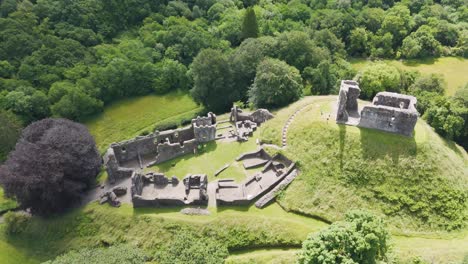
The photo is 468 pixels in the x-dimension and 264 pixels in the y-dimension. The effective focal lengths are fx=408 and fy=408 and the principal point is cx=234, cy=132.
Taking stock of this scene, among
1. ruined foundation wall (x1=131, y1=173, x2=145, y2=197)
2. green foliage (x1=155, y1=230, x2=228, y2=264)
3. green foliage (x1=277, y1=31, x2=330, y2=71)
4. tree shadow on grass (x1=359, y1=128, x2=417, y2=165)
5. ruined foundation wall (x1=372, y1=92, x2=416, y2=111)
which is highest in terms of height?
green foliage (x1=277, y1=31, x2=330, y2=71)

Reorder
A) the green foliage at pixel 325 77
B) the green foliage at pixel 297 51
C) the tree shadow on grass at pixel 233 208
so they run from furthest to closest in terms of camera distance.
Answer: the green foliage at pixel 297 51 < the green foliage at pixel 325 77 < the tree shadow on grass at pixel 233 208

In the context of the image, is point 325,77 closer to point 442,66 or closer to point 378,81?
point 378,81

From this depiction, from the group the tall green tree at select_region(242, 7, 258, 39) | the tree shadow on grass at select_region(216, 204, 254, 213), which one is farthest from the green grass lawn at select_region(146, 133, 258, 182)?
the tall green tree at select_region(242, 7, 258, 39)

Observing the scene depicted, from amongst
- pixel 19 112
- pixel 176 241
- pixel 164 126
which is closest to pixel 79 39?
pixel 19 112

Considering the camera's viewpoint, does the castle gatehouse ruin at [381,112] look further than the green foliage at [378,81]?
No

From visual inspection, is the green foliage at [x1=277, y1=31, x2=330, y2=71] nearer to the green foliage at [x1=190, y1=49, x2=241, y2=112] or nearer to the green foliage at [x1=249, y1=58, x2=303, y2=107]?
the green foliage at [x1=249, y1=58, x2=303, y2=107]

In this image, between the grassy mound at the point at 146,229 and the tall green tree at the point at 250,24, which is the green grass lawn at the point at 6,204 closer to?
the grassy mound at the point at 146,229

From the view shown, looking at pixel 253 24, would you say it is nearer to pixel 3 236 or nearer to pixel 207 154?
pixel 207 154

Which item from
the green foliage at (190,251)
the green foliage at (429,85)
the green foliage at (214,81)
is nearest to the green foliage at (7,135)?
the green foliage at (214,81)
